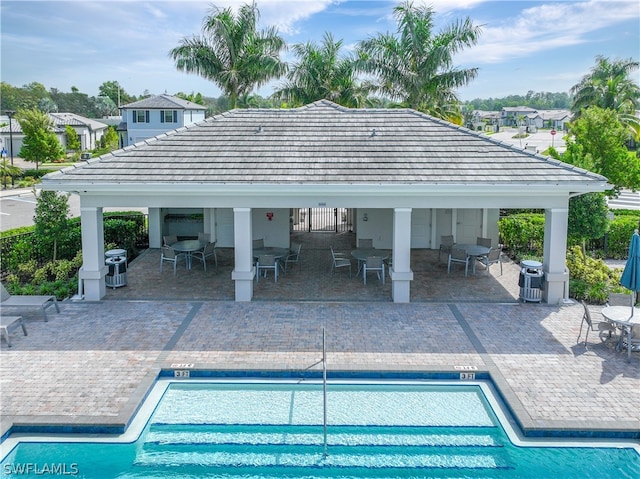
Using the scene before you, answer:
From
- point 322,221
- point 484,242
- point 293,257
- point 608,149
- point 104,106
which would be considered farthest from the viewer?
point 104,106

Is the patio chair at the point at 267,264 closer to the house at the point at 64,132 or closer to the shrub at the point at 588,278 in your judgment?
the shrub at the point at 588,278

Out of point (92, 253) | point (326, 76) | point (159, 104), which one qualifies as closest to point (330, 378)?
point (92, 253)

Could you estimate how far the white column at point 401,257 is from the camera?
47.0ft

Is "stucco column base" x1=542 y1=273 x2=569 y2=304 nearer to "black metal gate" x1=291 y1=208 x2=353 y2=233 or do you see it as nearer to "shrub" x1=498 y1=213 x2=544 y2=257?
"shrub" x1=498 y1=213 x2=544 y2=257

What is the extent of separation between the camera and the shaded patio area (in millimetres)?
14961

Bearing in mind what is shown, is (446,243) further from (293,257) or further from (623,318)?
(623,318)

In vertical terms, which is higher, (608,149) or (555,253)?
(608,149)

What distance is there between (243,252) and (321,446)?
691 centimetres

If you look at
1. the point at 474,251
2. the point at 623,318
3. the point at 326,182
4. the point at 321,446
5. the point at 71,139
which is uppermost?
the point at 71,139

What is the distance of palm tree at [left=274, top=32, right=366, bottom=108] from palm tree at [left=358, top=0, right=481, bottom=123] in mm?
1979

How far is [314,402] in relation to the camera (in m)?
9.65

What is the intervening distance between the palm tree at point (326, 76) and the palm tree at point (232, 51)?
1521 millimetres

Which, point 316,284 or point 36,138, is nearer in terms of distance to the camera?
point 316,284

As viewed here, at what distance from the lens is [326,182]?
13.9m
